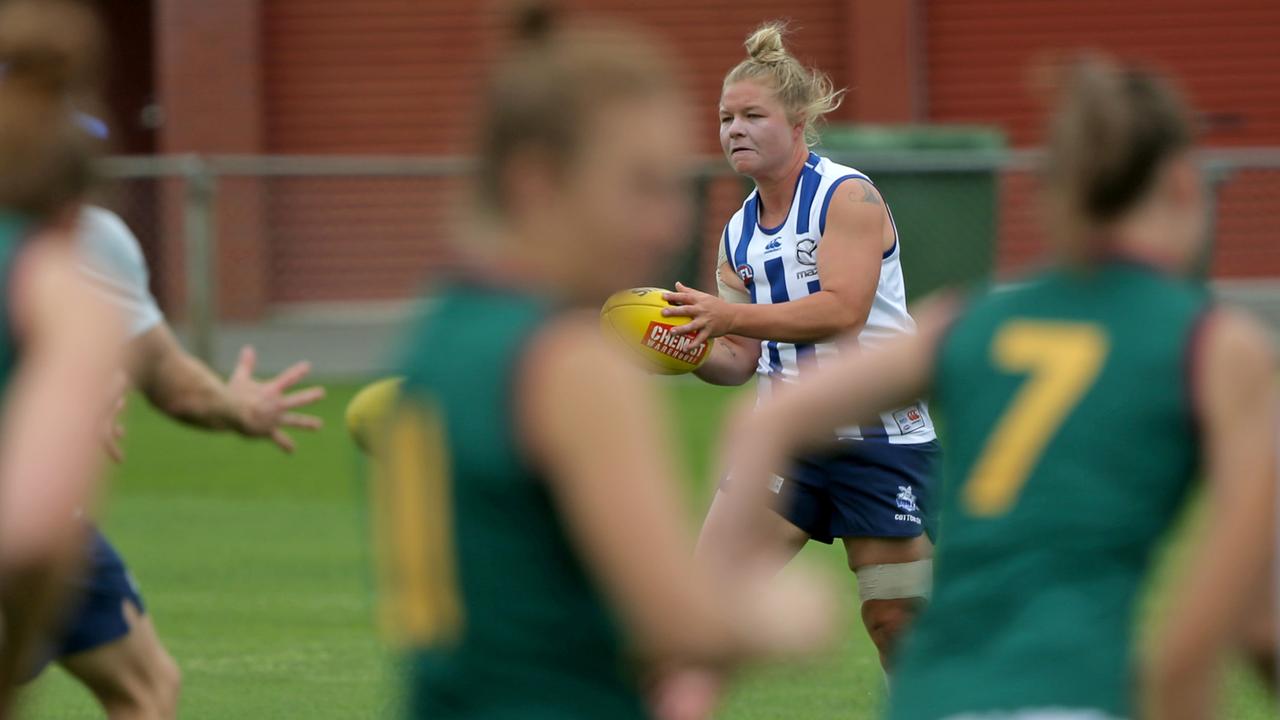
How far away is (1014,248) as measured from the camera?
17.8 meters

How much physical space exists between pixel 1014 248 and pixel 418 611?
1570 centimetres

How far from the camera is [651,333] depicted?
6.60 m

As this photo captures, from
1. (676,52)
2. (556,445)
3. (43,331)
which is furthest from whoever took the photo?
(676,52)

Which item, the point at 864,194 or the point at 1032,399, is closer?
the point at 1032,399

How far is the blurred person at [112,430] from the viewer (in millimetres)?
4535

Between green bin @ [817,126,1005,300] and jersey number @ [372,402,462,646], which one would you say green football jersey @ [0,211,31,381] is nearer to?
jersey number @ [372,402,462,646]

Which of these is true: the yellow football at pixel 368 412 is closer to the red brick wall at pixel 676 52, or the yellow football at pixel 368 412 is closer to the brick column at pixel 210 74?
the red brick wall at pixel 676 52

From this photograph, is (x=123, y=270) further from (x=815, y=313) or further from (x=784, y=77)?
(x=784, y=77)

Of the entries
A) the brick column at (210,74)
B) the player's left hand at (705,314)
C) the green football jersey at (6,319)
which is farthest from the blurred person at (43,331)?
the brick column at (210,74)

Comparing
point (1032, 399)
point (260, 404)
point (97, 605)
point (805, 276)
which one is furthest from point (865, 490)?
point (1032, 399)

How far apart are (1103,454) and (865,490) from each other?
3.38 metres

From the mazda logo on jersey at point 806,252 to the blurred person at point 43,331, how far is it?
3344 mm

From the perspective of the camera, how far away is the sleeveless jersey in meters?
6.27

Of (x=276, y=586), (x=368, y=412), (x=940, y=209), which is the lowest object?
(x=276, y=586)
